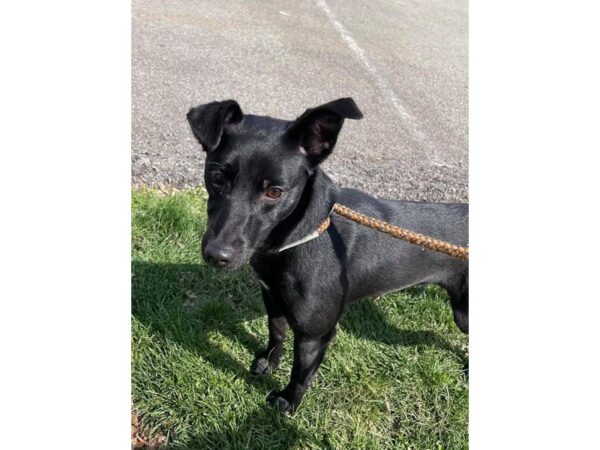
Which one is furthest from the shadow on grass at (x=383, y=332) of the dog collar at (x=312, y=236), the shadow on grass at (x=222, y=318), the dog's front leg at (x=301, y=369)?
the dog collar at (x=312, y=236)

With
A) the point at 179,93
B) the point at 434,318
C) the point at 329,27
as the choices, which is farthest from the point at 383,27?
the point at 434,318

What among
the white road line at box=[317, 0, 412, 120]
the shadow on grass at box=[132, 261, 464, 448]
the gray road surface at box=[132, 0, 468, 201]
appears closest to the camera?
the shadow on grass at box=[132, 261, 464, 448]

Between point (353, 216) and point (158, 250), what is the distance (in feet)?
6.09

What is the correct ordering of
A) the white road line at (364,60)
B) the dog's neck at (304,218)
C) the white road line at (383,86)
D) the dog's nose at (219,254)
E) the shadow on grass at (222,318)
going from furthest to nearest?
the white road line at (364,60), the white road line at (383,86), the shadow on grass at (222,318), the dog's neck at (304,218), the dog's nose at (219,254)

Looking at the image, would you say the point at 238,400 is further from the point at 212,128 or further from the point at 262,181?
the point at 212,128

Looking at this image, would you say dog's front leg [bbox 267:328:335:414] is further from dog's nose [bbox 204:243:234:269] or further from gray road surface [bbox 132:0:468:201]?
gray road surface [bbox 132:0:468:201]

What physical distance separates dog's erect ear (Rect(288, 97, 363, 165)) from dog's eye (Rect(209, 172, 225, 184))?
38cm

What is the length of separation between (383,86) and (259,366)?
5.08 m

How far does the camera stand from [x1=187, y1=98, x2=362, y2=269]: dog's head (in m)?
2.19

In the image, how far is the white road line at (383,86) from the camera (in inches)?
235

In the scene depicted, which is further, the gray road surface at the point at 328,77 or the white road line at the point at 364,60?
the white road line at the point at 364,60

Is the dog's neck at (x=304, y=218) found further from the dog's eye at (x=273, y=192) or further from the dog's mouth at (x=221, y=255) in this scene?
the dog's mouth at (x=221, y=255)

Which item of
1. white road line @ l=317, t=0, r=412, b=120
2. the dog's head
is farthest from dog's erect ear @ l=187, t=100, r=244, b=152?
white road line @ l=317, t=0, r=412, b=120

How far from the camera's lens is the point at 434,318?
3645mm
